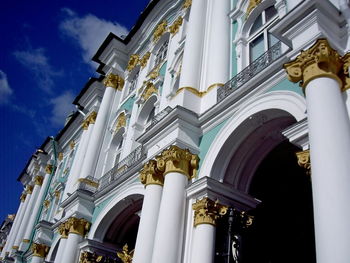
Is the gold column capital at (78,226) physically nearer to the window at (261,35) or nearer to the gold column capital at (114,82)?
the gold column capital at (114,82)

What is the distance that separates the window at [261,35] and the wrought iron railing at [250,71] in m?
0.94

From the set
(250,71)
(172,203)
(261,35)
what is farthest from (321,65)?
(261,35)

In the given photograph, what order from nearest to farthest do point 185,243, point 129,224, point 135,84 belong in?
point 185,243 → point 129,224 → point 135,84

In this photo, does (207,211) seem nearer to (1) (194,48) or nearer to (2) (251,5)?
(1) (194,48)

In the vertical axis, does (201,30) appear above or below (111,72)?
below

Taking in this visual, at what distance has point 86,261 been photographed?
538 inches

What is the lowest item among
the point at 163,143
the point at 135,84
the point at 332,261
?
the point at 332,261

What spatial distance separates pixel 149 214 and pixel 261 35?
586cm

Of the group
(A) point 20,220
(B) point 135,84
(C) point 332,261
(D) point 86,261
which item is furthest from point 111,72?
(C) point 332,261

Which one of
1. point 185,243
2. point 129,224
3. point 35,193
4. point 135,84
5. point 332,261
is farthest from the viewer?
point 35,193

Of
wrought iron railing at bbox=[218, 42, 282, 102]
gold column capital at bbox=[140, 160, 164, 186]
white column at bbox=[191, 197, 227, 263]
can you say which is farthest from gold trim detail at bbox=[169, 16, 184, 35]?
white column at bbox=[191, 197, 227, 263]

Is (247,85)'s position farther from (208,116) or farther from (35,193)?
(35,193)

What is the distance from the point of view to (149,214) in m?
10.1

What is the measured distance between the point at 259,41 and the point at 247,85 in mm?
2589
